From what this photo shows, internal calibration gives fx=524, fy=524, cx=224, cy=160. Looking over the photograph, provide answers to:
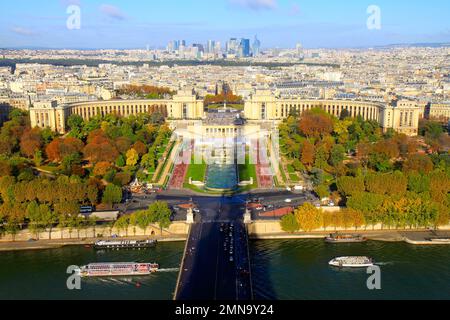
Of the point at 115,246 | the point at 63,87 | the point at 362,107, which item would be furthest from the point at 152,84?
the point at 115,246

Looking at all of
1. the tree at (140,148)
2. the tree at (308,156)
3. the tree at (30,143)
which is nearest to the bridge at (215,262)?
the tree at (308,156)

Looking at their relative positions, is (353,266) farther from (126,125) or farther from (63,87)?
(63,87)

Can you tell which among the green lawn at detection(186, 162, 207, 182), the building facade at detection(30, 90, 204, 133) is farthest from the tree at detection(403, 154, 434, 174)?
the building facade at detection(30, 90, 204, 133)

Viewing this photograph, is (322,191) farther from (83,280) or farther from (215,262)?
(83,280)

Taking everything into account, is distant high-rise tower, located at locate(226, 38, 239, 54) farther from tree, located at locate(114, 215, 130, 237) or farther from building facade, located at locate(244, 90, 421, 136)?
tree, located at locate(114, 215, 130, 237)

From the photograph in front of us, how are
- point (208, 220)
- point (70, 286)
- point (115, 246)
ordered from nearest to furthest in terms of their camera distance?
point (70, 286) < point (115, 246) < point (208, 220)
